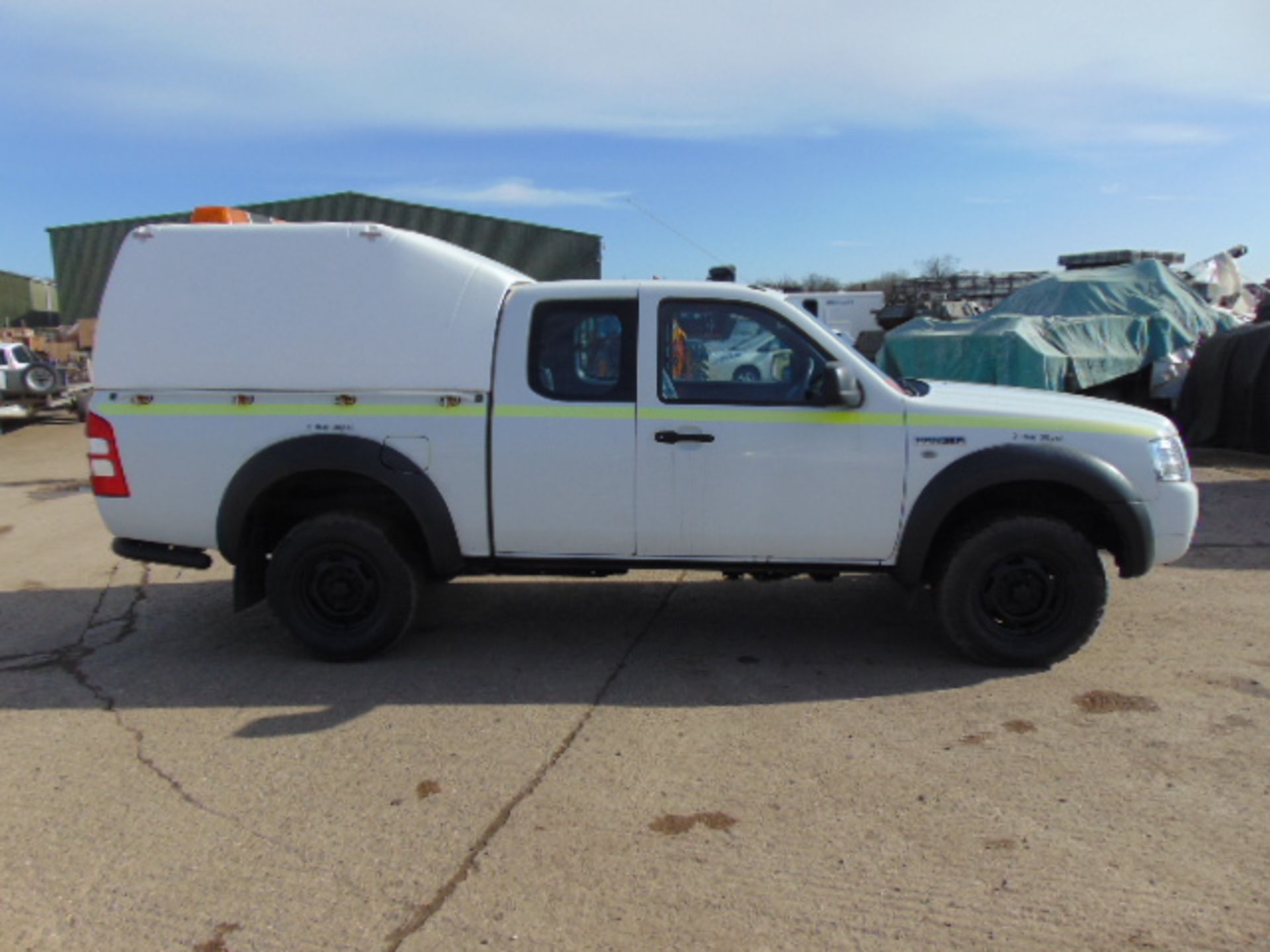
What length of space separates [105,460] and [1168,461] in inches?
218

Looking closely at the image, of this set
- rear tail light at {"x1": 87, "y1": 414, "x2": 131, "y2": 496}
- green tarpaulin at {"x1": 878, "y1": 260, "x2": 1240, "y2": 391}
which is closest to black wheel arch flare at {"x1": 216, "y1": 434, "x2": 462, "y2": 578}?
rear tail light at {"x1": 87, "y1": 414, "x2": 131, "y2": 496}

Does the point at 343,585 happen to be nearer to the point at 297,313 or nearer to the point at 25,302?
the point at 297,313

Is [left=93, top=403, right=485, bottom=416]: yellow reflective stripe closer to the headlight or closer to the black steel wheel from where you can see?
the headlight

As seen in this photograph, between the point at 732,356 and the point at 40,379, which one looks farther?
the point at 40,379

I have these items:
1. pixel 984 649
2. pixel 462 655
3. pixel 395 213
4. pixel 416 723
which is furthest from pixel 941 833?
pixel 395 213

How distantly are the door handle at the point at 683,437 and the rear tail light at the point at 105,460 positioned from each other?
9.43ft

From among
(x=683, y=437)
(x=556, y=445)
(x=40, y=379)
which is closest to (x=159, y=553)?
(x=556, y=445)

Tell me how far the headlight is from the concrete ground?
99 cm

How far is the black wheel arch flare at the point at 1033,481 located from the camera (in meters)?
4.59

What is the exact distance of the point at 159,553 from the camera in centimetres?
514

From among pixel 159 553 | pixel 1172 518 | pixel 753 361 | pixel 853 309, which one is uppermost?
pixel 853 309

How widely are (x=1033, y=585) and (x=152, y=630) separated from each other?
5.18 meters

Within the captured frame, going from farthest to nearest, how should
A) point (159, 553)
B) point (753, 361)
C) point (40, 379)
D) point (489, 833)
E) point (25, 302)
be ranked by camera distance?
point (25, 302)
point (40, 379)
point (159, 553)
point (753, 361)
point (489, 833)

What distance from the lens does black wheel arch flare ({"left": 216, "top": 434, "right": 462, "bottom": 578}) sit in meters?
4.83
